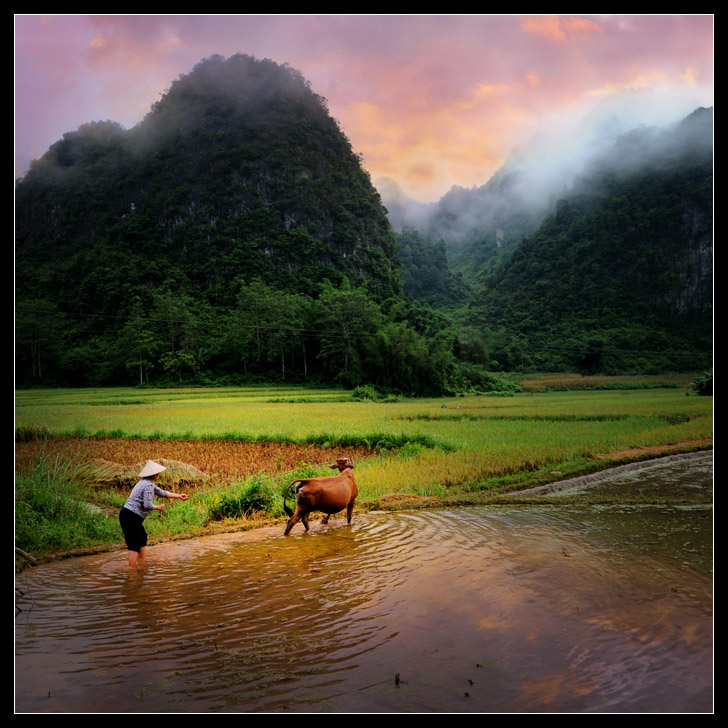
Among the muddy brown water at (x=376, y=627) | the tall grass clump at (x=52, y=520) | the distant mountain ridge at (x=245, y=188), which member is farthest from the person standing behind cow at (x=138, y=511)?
the distant mountain ridge at (x=245, y=188)

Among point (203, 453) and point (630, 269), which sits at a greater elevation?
point (630, 269)

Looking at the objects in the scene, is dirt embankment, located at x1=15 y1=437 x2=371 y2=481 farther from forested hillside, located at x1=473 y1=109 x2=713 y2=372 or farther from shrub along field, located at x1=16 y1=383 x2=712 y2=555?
forested hillside, located at x1=473 y1=109 x2=713 y2=372

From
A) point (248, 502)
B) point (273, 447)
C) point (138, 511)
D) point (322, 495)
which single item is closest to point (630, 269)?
point (273, 447)

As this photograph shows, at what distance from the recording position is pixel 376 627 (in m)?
2.74

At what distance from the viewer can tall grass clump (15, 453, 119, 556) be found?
4.25 metres

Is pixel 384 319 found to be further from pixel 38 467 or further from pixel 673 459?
pixel 38 467

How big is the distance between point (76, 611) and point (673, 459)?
9.89m

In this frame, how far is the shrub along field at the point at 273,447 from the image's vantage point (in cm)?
539

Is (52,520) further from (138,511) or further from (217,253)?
(217,253)

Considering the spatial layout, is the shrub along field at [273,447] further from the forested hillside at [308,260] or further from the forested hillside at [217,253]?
the forested hillside at [308,260]

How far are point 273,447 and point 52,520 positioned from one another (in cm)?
588

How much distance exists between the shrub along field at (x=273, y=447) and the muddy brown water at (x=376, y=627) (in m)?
1.06

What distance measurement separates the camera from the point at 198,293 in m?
37.7

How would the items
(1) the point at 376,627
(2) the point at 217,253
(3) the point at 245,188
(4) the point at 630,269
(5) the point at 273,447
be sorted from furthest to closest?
(3) the point at 245,188 → (2) the point at 217,253 → (4) the point at 630,269 → (5) the point at 273,447 → (1) the point at 376,627
